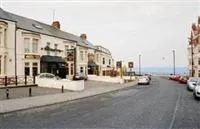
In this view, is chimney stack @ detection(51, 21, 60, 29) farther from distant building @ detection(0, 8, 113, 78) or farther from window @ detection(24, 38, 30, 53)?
window @ detection(24, 38, 30, 53)

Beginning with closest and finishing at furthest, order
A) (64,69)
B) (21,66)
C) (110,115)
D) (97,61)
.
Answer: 1. (110,115)
2. (21,66)
3. (64,69)
4. (97,61)

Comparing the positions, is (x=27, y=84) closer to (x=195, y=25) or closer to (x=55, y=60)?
(x=55, y=60)

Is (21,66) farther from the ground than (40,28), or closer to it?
closer to it

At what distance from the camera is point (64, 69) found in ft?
177

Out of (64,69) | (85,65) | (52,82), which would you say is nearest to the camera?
(52,82)

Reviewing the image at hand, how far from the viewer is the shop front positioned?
46906 mm

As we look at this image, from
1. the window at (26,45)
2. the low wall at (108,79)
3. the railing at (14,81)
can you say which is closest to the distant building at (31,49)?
the window at (26,45)

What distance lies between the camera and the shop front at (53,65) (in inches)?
→ 1847

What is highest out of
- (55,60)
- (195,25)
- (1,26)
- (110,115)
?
(195,25)

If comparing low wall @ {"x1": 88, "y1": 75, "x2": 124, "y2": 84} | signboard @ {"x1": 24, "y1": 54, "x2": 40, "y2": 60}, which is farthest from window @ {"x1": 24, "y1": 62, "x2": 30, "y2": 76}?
low wall @ {"x1": 88, "y1": 75, "x2": 124, "y2": 84}

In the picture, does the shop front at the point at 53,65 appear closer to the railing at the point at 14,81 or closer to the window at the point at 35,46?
→ the window at the point at 35,46

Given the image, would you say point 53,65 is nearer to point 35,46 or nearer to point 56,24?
point 35,46

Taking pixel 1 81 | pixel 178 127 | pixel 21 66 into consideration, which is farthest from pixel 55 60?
pixel 178 127

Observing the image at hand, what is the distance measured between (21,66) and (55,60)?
8906 mm
